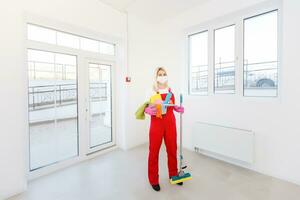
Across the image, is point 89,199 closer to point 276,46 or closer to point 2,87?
point 2,87

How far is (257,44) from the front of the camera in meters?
2.73

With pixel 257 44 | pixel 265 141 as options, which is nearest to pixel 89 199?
pixel 265 141

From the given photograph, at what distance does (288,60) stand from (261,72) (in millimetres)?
472

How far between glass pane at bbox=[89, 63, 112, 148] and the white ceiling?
126cm

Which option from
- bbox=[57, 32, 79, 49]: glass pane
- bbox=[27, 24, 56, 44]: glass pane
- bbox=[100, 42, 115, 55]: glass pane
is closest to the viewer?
bbox=[27, 24, 56, 44]: glass pane

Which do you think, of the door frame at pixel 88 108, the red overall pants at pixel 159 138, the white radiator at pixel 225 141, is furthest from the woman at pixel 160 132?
the door frame at pixel 88 108

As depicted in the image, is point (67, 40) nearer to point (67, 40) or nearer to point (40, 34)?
point (67, 40)

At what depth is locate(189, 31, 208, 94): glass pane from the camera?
11.2 ft

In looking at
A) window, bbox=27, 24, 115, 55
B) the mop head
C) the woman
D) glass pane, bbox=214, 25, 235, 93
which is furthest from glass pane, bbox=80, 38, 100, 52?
the mop head

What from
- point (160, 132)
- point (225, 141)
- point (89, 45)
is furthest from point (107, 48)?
point (225, 141)

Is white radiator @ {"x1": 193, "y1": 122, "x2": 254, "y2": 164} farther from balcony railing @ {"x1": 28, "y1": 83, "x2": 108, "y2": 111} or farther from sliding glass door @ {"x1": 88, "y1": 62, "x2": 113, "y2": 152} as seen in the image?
balcony railing @ {"x1": 28, "y1": 83, "x2": 108, "y2": 111}

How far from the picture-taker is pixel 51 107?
2.73 meters
